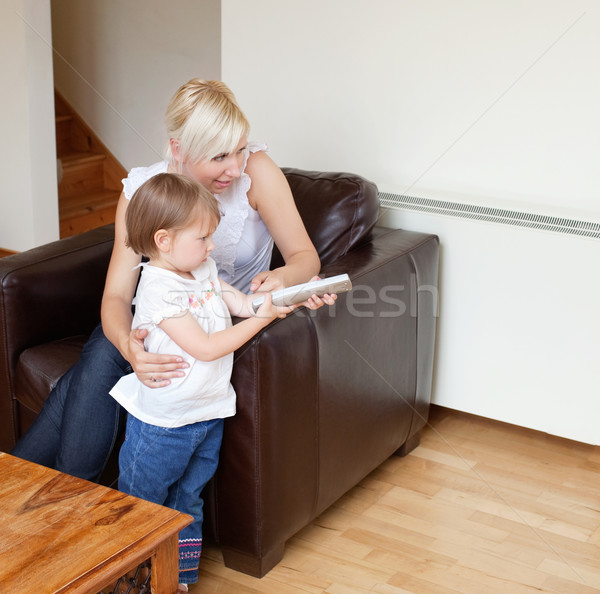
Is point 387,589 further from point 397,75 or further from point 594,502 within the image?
point 397,75

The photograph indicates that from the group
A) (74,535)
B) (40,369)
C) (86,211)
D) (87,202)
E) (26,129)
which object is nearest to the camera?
(74,535)

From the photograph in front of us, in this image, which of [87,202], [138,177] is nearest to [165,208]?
[138,177]

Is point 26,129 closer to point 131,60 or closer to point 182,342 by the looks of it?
point 131,60

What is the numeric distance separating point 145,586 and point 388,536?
2.39 ft

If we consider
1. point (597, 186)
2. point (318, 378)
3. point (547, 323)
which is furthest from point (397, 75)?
point (318, 378)

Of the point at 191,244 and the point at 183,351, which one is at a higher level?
the point at 191,244

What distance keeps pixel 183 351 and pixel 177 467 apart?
0.76 feet

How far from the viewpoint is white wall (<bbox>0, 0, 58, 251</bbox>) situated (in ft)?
11.6

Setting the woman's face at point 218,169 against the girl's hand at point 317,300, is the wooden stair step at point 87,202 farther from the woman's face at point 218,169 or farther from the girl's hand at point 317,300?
the girl's hand at point 317,300

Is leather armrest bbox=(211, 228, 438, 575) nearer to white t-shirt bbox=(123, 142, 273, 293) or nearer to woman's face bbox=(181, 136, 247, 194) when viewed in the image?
white t-shirt bbox=(123, 142, 273, 293)

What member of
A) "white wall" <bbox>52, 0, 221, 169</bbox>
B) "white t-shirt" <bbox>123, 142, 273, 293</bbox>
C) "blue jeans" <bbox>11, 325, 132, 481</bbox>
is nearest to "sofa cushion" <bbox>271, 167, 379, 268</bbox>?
"white t-shirt" <bbox>123, 142, 273, 293</bbox>

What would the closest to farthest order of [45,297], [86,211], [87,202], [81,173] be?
[45,297], [86,211], [87,202], [81,173]

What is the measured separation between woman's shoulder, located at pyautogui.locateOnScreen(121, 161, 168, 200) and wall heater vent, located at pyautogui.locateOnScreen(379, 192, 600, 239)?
0.71m

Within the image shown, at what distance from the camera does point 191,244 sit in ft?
4.86
